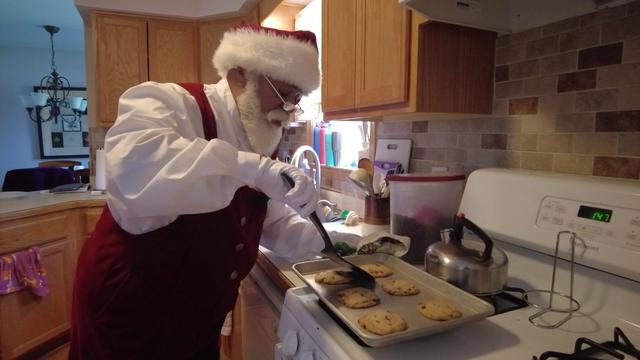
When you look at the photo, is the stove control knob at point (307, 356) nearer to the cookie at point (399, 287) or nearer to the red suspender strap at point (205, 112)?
the cookie at point (399, 287)

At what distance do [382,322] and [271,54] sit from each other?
82cm

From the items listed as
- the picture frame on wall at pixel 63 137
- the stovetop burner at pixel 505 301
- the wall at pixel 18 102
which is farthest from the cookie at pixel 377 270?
the wall at pixel 18 102

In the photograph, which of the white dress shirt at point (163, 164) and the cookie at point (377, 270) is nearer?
the white dress shirt at point (163, 164)

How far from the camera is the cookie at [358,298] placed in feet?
2.49

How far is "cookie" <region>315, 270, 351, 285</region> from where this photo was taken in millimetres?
872

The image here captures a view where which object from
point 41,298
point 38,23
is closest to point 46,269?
point 41,298

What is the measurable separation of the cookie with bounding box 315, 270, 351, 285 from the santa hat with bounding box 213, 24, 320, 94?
1.96ft

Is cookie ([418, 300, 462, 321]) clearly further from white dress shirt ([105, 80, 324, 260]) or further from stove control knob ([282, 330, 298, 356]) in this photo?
white dress shirt ([105, 80, 324, 260])

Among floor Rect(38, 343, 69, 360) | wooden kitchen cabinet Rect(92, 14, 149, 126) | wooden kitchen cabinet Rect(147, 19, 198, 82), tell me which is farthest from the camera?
wooden kitchen cabinet Rect(147, 19, 198, 82)

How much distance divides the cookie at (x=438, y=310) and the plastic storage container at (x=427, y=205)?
1.24 ft

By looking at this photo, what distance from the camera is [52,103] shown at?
4828 millimetres

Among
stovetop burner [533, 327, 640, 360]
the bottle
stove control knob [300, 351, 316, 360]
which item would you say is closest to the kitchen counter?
the bottle

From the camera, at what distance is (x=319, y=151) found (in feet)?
7.61

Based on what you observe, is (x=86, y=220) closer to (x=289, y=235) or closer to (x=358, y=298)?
(x=289, y=235)
